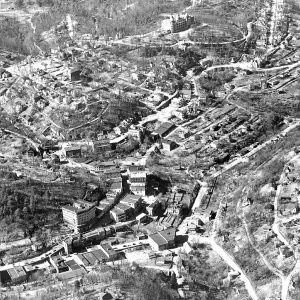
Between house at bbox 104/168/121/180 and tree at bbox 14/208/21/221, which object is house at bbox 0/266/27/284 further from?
house at bbox 104/168/121/180

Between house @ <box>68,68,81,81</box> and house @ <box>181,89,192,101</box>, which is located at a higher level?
house @ <box>68,68,81,81</box>

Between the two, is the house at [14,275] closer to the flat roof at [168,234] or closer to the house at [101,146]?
the flat roof at [168,234]

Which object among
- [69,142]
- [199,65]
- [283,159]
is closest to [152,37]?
[199,65]

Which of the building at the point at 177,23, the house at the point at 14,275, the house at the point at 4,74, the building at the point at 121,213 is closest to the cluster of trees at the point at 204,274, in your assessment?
the building at the point at 121,213

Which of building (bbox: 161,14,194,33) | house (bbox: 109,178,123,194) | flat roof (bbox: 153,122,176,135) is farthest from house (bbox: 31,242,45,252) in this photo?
building (bbox: 161,14,194,33)

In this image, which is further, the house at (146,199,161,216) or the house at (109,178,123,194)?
the house at (109,178,123,194)
